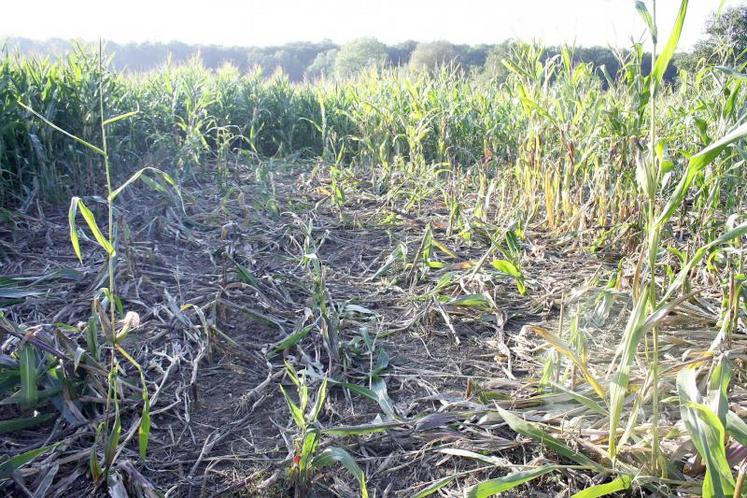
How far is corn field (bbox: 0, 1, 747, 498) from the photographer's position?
3.53 feet

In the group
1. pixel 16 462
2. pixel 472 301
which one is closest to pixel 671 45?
pixel 472 301

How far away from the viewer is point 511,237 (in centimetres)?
202

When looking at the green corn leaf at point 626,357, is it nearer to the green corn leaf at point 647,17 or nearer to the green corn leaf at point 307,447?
the green corn leaf at point 647,17

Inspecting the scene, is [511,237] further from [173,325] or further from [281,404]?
[173,325]

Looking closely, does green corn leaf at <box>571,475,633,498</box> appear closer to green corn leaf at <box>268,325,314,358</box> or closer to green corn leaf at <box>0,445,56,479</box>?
green corn leaf at <box>268,325,314,358</box>

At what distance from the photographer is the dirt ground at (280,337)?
115 cm

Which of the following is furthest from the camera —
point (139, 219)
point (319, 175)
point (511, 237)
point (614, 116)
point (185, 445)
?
point (319, 175)

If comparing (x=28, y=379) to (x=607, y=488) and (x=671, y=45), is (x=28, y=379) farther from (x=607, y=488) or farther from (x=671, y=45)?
(x=671, y=45)

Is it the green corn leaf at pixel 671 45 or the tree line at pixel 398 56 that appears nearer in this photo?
the green corn leaf at pixel 671 45

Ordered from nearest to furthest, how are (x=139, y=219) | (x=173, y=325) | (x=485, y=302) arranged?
(x=173, y=325), (x=485, y=302), (x=139, y=219)

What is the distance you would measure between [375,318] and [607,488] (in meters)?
0.94

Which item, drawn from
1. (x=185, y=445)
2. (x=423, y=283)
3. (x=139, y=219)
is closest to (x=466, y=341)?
(x=423, y=283)

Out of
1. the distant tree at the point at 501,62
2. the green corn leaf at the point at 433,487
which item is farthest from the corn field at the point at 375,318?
the distant tree at the point at 501,62

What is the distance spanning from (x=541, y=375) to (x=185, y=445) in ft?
2.92
